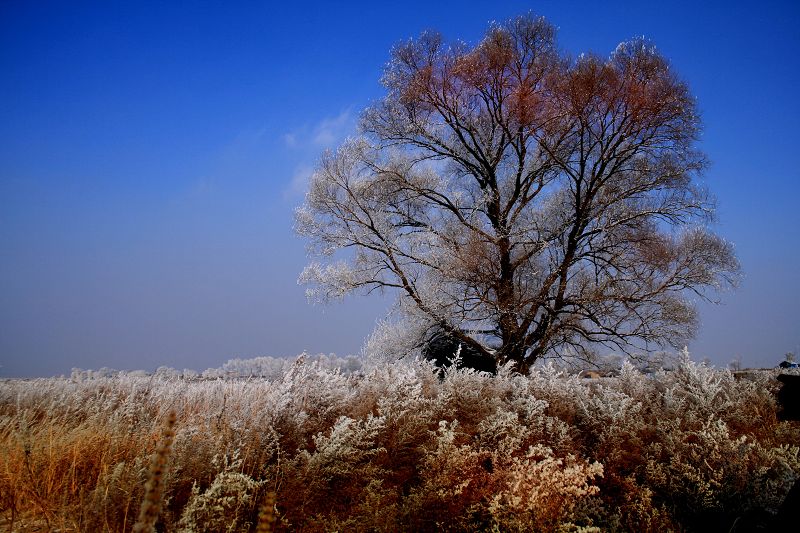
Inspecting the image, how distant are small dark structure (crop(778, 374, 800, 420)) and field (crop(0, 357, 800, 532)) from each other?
1.27 ft

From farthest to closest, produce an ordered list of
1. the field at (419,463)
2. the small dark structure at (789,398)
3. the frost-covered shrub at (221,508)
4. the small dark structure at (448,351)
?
the small dark structure at (448,351) → the small dark structure at (789,398) → the field at (419,463) → the frost-covered shrub at (221,508)

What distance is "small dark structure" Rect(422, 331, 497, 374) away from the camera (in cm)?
1406

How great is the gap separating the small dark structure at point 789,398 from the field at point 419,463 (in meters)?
0.39

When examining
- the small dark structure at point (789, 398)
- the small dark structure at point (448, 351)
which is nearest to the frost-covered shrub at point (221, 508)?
the small dark structure at point (789, 398)

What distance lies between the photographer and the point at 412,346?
47.5 feet

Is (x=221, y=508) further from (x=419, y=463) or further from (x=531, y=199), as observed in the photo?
(x=531, y=199)

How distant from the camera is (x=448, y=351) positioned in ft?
47.2

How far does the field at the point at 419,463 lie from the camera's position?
3.93 m

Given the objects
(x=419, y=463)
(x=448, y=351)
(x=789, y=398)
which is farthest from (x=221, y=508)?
(x=448, y=351)

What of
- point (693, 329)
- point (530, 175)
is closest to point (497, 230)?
point (530, 175)

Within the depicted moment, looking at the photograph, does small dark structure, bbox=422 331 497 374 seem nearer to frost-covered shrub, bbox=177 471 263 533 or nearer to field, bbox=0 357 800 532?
field, bbox=0 357 800 532

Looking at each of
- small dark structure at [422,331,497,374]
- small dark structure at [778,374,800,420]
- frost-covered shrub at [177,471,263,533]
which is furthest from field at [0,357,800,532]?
small dark structure at [422,331,497,374]

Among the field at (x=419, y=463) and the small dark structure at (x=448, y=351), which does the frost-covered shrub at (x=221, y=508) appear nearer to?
the field at (x=419, y=463)

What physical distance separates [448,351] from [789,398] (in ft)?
27.8
